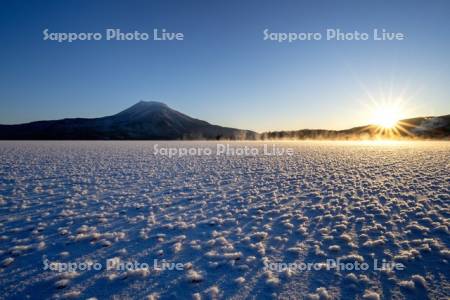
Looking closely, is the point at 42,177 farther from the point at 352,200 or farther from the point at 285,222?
the point at 352,200

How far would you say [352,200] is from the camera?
929 cm

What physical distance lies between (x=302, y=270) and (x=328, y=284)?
1.75 ft

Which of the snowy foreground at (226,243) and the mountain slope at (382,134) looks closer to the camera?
the snowy foreground at (226,243)

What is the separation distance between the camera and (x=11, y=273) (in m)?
4.65

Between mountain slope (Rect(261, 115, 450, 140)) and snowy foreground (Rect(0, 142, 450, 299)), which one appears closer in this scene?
snowy foreground (Rect(0, 142, 450, 299))

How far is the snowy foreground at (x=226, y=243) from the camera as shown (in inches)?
168

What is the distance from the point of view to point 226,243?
5863 mm

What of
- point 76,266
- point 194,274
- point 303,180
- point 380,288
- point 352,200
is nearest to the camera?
point 380,288

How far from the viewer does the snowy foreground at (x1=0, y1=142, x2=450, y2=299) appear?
4273mm

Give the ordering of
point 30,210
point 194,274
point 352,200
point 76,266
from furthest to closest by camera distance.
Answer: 1. point 352,200
2. point 30,210
3. point 76,266
4. point 194,274

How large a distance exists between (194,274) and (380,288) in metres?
3.14

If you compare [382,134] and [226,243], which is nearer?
[226,243]

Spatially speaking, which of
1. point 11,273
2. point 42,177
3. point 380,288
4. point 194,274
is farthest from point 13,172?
point 380,288

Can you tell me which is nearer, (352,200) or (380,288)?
(380,288)
